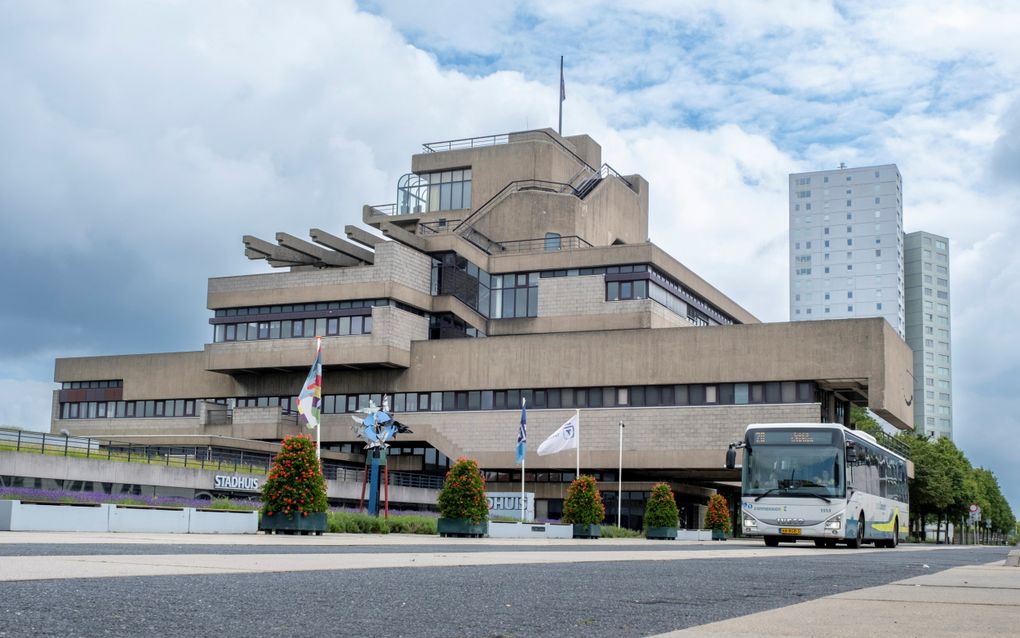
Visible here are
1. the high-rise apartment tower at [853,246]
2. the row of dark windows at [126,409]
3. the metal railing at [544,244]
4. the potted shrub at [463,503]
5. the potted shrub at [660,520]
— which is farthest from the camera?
the high-rise apartment tower at [853,246]

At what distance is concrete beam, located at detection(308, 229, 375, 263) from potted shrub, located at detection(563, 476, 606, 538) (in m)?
32.4

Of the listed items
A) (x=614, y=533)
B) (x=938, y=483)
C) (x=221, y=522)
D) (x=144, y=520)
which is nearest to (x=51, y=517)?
(x=144, y=520)

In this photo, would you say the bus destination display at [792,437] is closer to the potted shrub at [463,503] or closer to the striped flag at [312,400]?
the potted shrub at [463,503]

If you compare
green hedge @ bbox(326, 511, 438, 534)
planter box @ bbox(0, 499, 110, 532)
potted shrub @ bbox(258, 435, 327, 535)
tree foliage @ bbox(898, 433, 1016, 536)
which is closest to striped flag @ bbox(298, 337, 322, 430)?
green hedge @ bbox(326, 511, 438, 534)

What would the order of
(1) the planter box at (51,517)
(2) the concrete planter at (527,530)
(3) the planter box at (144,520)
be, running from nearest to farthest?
(1) the planter box at (51,517) → (3) the planter box at (144,520) → (2) the concrete planter at (527,530)

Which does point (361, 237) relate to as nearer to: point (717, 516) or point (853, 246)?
point (717, 516)

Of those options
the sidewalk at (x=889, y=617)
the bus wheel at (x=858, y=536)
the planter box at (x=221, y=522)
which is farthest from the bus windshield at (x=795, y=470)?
the sidewalk at (x=889, y=617)

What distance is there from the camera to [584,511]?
41812 millimetres

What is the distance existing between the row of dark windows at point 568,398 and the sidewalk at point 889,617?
53.7 meters

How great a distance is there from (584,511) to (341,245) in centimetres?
3412

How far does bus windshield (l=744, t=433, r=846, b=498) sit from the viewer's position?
3145 cm

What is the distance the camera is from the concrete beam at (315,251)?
7162cm

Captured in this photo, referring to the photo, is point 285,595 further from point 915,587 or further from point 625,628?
point 915,587

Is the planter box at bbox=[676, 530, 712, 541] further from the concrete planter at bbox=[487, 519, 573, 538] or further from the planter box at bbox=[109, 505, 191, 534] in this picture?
the planter box at bbox=[109, 505, 191, 534]
